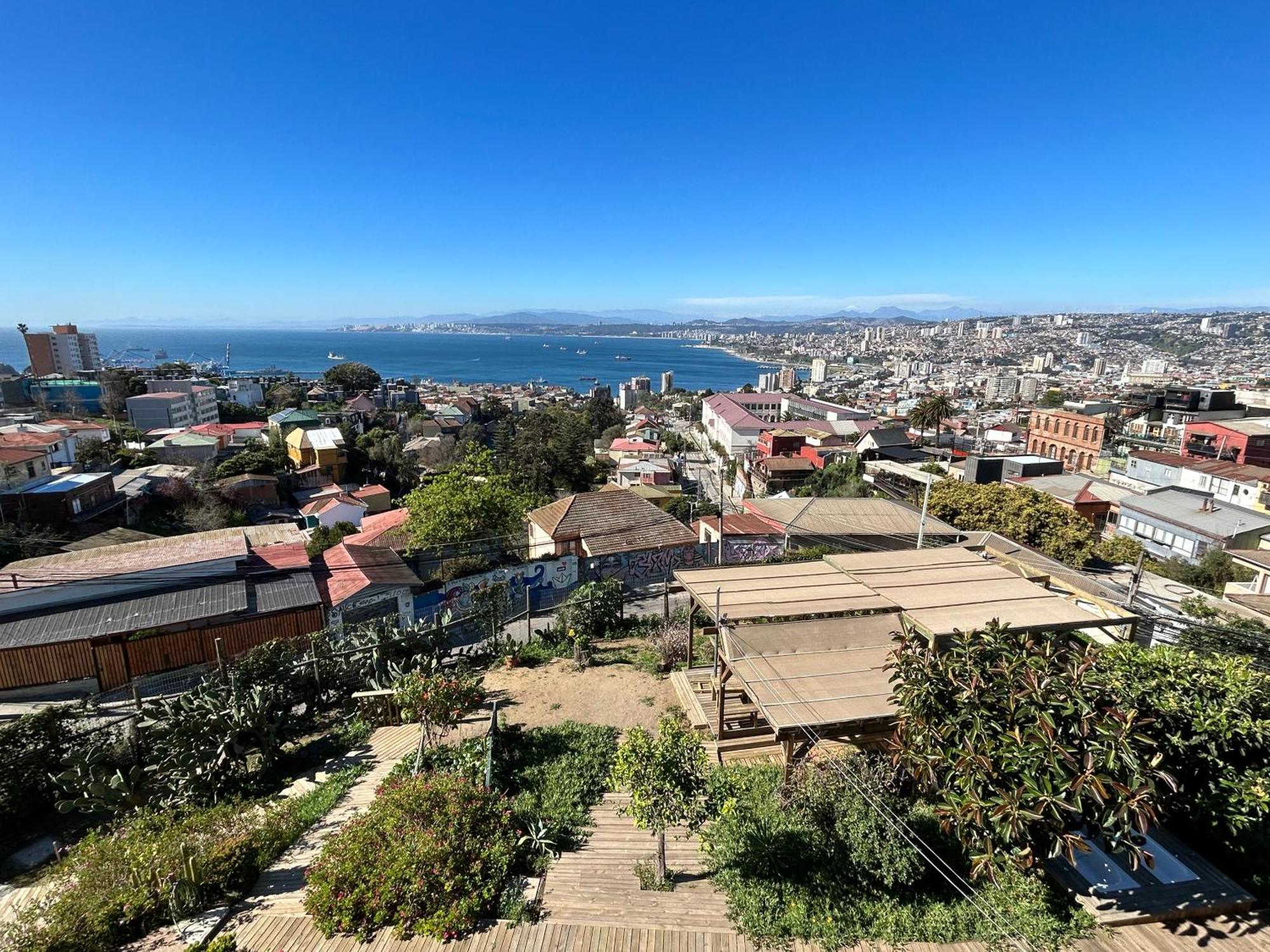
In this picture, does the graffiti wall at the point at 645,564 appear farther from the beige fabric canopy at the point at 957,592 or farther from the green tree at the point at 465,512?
the beige fabric canopy at the point at 957,592

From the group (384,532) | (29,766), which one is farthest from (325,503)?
(29,766)

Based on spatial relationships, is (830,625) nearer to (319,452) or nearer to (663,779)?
(663,779)

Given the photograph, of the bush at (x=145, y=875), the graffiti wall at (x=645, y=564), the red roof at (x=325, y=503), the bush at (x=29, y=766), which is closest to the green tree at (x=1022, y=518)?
the graffiti wall at (x=645, y=564)

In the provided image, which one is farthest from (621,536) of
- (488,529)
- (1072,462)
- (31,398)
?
(31,398)

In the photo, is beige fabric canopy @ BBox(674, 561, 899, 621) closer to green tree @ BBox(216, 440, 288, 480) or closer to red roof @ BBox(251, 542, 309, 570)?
red roof @ BBox(251, 542, 309, 570)

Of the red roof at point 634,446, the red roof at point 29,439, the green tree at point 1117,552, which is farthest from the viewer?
the red roof at point 634,446

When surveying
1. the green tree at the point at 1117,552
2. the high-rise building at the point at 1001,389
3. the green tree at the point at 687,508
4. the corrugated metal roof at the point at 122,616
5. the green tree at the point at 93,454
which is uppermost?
the corrugated metal roof at the point at 122,616
